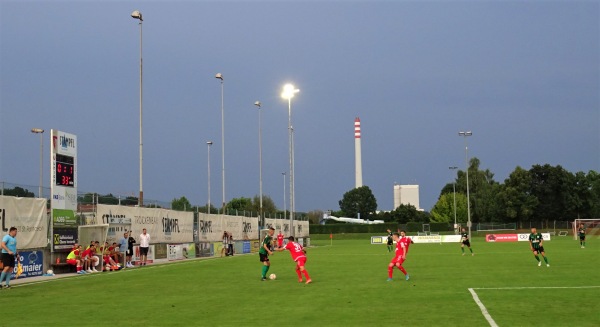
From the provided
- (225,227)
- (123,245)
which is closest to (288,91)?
(225,227)

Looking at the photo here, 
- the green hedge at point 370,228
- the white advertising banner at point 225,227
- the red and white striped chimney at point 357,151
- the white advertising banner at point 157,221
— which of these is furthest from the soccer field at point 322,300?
the red and white striped chimney at point 357,151

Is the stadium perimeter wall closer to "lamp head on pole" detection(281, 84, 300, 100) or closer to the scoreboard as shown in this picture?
the scoreboard

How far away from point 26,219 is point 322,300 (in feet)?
55.2

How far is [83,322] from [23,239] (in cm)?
1640

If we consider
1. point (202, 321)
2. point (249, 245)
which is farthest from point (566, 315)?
point (249, 245)

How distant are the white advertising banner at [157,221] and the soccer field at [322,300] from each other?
11436 millimetres

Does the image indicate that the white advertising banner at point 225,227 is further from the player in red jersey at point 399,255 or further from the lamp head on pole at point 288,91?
the player in red jersey at point 399,255

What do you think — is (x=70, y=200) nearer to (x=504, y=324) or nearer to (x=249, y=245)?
(x=504, y=324)

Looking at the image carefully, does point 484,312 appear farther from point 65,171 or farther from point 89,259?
point 89,259

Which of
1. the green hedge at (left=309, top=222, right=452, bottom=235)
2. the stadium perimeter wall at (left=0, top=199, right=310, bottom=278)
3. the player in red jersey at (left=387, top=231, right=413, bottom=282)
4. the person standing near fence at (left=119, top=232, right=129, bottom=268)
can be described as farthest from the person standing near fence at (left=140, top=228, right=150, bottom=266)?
the green hedge at (left=309, top=222, right=452, bottom=235)

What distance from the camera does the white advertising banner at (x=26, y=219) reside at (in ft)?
94.2

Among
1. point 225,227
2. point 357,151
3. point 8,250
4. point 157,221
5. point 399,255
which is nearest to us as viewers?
point 8,250

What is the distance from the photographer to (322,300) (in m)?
18.3

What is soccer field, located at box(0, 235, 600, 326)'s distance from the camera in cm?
1460
